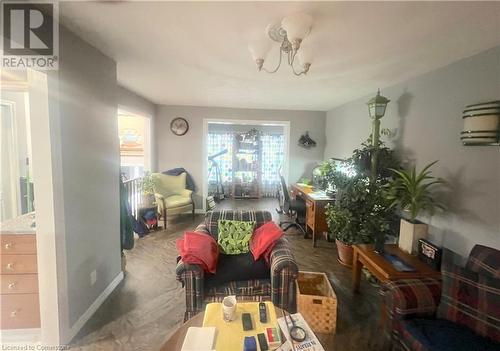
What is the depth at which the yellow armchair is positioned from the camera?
413 cm

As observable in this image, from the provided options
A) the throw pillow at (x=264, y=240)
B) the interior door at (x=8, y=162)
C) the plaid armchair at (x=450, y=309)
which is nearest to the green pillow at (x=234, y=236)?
the throw pillow at (x=264, y=240)

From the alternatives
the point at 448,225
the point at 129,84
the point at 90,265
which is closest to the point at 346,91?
the point at 448,225

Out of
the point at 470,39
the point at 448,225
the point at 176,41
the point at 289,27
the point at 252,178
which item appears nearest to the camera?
the point at 289,27

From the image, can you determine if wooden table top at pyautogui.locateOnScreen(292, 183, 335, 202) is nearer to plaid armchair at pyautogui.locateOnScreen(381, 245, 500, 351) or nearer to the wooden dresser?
plaid armchair at pyautogui.locateOnScreen(381, 245, 500, 351)

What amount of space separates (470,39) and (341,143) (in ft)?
8.84

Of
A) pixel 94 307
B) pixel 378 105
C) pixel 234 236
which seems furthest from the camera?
pixel 378 105

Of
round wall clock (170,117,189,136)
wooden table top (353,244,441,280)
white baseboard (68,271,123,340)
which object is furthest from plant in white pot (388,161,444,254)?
round wall clock (170,117,189,136)

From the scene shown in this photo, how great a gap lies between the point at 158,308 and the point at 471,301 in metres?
2.31

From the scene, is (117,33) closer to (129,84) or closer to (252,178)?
(129,84)

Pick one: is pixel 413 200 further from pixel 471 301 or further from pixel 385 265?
pixel 471 301

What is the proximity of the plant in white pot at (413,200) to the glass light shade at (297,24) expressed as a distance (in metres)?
1.61

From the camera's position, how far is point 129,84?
3227 millimetres

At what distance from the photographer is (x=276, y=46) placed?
1924 millimetres

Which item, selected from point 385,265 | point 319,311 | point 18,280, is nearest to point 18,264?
point 18,280
